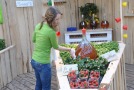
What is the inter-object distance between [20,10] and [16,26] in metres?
0.31

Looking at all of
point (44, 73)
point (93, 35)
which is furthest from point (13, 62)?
point (44, 73)

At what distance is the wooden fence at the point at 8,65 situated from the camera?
12.7ft

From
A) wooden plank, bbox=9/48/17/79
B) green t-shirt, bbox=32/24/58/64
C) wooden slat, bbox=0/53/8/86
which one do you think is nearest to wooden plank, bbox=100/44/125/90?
green t-shirt, bbox=32/24/58/64

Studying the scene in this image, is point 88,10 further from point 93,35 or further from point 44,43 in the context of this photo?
point 44,43

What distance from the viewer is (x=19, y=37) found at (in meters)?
4.41

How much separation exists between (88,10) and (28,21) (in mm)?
1305

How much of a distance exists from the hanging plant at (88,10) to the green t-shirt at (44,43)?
110 inches

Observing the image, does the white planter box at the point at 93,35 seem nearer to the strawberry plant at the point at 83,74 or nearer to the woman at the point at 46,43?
the woman at the point at 46,43

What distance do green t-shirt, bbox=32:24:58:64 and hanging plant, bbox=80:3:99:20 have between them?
278cm

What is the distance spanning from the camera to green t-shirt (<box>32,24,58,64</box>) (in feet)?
7.05

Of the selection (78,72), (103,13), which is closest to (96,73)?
(78,72)

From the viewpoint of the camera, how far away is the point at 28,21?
4.48 m

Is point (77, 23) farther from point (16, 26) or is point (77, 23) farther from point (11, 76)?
point (11, 76)

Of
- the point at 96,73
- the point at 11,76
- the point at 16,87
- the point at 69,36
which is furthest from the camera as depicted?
the point at 69,36
